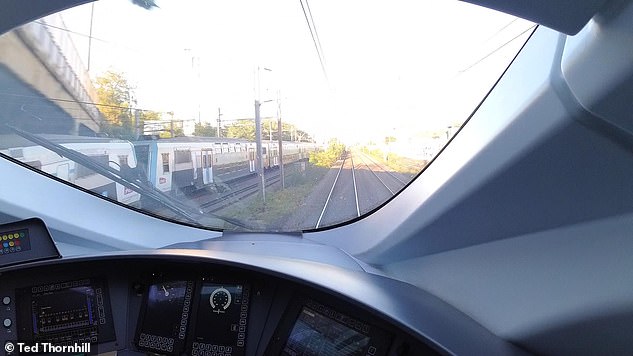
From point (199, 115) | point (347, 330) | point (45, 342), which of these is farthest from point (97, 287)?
point (347, 330)

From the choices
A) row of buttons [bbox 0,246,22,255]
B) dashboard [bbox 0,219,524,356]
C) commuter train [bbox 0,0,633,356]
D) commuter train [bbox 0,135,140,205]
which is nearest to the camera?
commuter train [bbox 0,0,633,356]

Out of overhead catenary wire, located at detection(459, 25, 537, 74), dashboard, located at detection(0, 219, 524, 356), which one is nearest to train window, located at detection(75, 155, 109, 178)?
dashboard, located at detection(0, 219, 524, 356)

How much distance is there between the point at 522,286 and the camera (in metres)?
1.68

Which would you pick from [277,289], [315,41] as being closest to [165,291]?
[277,289]

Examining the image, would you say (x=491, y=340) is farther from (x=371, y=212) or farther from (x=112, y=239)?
(x=112, y=239)

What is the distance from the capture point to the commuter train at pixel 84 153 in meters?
2.51

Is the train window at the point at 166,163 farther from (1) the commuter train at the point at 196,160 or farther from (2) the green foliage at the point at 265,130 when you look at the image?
(2) the green foliage at the point at 265,130

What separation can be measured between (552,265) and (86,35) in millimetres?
2890

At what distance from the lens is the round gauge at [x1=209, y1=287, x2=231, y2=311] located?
7.33 ft

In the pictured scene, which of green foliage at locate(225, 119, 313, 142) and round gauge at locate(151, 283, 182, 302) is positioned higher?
green foliage at locate(225, 119, 313, 142)

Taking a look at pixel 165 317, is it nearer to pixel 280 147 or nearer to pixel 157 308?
pixel 157 308

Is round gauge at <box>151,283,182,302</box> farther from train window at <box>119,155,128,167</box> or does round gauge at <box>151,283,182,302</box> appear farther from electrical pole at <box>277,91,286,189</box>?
electrical pole at <box>277,91,286,189</box>

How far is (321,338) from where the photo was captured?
6.32 feet

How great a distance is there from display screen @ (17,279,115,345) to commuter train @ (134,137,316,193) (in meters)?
0.84
